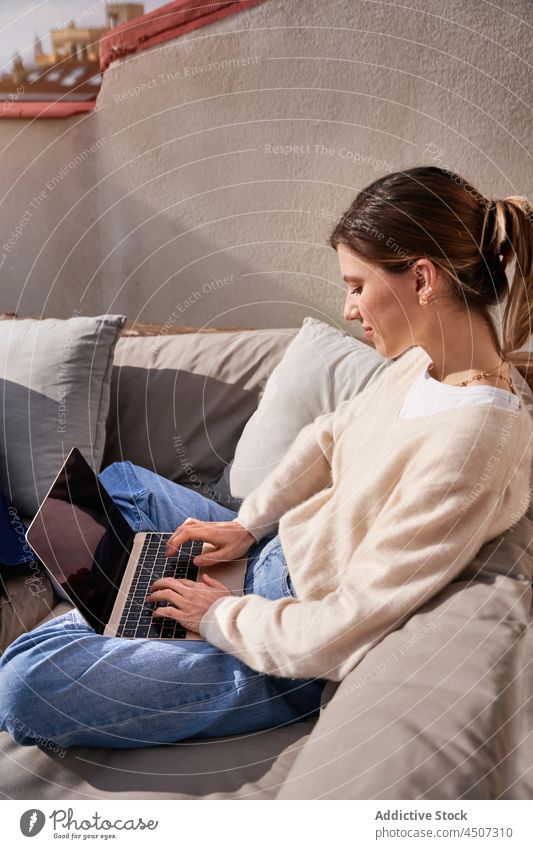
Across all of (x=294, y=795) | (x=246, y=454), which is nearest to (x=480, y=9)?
(x=246, y=454)

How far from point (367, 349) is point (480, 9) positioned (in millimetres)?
563

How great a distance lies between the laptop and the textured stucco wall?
62 cm

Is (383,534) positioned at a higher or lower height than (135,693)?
higher

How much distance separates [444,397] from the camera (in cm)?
85

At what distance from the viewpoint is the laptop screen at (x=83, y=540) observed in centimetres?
91

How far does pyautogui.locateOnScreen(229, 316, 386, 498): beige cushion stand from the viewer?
1208mm

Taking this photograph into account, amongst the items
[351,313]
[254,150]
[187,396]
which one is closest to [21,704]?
[351,313]

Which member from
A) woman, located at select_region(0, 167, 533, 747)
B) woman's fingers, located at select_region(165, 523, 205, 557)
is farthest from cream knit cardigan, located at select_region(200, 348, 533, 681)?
woman's fingers, located at select_region(165, 523, 205, 557)

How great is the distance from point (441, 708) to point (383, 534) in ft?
0.54

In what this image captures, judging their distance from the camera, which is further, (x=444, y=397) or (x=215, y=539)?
(x=215, y=539)

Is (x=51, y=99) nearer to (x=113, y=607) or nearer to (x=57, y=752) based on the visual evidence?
(x=113, y=607)

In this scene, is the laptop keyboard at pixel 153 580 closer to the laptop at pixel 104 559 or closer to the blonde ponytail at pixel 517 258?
the laptop at pixel 104 559

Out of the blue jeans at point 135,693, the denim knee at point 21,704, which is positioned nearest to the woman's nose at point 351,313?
the blue jeans at point 135,693

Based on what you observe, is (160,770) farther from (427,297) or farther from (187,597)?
(427,297)
